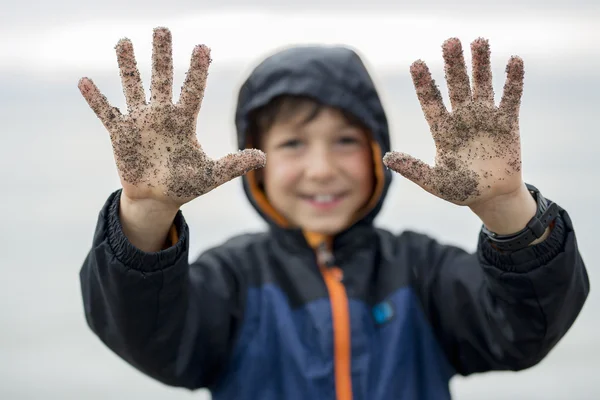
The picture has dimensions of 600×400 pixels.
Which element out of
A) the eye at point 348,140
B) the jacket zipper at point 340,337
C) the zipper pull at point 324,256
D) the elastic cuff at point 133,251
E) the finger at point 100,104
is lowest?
the jacket zipper at point 340,337

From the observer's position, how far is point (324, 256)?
1681 mm

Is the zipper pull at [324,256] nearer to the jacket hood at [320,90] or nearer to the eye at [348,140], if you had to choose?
the jacket hood at [320,90]

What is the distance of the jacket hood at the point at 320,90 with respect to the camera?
163cm

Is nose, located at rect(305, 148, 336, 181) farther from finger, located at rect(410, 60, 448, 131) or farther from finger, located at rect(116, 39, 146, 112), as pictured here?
finger, located at rect(116, 39, 146, 112)

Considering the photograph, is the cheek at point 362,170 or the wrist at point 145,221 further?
the cheek at point 362,170

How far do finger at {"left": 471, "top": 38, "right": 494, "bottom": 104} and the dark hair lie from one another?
39 cm

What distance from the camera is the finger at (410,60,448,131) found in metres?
1.30

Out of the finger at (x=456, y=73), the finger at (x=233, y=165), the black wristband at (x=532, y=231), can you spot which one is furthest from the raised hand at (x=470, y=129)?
the finger at (x=233, y=165)

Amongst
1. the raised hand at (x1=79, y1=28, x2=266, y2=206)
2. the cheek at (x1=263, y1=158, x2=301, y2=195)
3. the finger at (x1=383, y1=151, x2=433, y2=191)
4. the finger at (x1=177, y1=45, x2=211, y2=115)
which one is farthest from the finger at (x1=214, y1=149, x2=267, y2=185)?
the cheek at (x1=263, y1=158, x2=301, y2=195)

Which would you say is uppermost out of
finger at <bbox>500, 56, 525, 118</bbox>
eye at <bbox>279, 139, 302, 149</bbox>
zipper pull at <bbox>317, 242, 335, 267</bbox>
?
→ finger at <bbox>500, 56, 525, 118</bbox>

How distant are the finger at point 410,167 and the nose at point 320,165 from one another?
31 cm

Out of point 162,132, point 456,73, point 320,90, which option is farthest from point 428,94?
point 162,132

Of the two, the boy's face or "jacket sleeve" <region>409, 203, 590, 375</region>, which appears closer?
"jacket sleeve" <region>409, 203, 590, 375</region>

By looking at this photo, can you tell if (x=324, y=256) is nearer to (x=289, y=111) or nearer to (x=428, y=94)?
(x=289, y=111)
